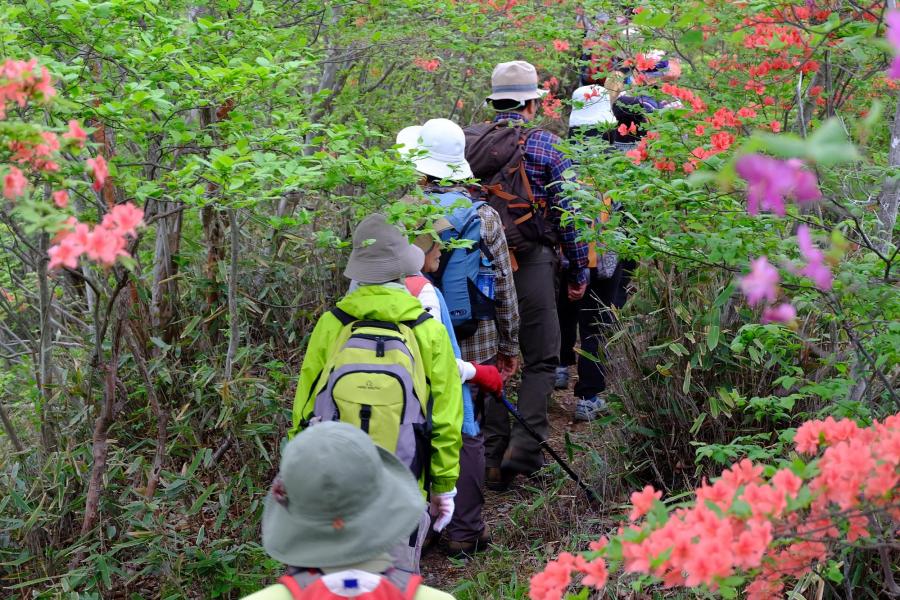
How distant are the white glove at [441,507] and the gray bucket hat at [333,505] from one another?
1241mm

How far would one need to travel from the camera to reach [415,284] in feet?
10.9

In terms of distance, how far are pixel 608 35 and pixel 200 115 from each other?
111 inches

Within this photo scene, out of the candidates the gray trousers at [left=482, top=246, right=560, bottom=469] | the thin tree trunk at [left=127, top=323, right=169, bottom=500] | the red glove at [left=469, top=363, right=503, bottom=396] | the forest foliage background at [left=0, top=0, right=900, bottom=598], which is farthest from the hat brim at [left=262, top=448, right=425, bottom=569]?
the gray trousers at [left=482, top=246, right=560, bottom=469]

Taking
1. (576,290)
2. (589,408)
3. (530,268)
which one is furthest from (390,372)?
(589,408)

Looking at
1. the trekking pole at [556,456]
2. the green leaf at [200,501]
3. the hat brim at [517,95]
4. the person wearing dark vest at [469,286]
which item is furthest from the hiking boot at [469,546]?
the hat brim at [517,95]

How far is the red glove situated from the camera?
373cm

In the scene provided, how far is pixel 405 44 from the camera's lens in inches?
221

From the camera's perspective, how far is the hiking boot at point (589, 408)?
5.27 meters

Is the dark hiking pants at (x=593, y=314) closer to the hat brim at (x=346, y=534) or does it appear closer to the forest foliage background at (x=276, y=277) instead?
the forest foliage background at (x=276, y=277)

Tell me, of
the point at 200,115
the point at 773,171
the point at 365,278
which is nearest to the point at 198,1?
the point at 200,115

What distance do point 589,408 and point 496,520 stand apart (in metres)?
1.23

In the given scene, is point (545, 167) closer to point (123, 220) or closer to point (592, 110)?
point (592, 110)

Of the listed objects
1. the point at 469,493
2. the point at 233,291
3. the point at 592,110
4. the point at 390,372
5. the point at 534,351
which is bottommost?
the point at 469,493

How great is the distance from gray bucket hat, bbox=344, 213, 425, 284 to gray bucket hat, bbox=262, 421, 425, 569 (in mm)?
1273
